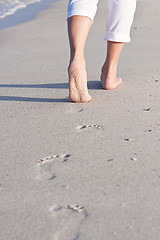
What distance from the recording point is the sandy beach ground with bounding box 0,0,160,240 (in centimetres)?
124

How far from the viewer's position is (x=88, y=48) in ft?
12.3

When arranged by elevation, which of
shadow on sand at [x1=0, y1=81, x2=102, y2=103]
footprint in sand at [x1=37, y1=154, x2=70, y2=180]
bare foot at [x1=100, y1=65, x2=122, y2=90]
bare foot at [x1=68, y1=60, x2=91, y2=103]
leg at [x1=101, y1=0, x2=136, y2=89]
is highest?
leg at [x1=101, y1=0, x2=136, y2=89]

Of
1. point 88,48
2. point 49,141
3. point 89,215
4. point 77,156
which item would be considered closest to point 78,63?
point 49,141

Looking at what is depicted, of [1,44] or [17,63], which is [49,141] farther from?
[1,44]

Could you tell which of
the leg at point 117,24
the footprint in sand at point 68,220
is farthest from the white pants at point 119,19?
the footprint in sand at point 68,220

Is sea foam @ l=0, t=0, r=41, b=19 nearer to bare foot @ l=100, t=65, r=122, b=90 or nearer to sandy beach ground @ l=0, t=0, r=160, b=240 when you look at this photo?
sandy beach ground @ l=0, t=0, r=160, b=240

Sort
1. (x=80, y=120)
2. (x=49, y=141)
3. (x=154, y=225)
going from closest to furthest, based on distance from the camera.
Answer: (x=154, y=225), (x=49, y=141), (x=80, y=120)

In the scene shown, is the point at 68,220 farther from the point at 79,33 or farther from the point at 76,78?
the point at 79,33

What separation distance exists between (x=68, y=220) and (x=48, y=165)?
37 cm

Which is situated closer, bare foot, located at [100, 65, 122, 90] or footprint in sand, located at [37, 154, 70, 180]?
footprint in sand, located at [37, 154, 70, 180]

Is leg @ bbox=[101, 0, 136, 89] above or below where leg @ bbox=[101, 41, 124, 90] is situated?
above

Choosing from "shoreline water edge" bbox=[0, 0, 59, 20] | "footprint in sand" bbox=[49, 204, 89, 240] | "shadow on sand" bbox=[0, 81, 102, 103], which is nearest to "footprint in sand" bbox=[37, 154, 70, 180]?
"footprint in sand" bbox=[49, 204, 89, 240]

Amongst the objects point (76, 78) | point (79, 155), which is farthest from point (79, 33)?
point (79, 155)

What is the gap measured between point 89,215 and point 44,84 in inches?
61.4
